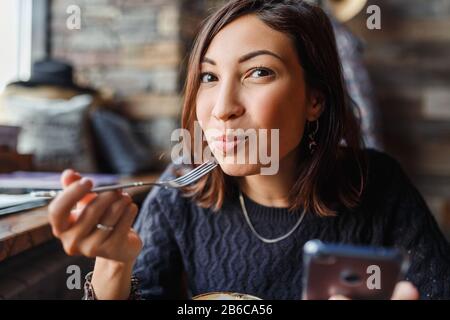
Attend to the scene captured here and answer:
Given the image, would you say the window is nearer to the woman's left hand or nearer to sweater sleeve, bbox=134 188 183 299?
sweater sleeve, bbox=134 188 183 299

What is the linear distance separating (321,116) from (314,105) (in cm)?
3

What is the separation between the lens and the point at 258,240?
68cm

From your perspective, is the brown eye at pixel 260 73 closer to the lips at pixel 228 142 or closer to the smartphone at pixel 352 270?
the lips at pixel 228 142

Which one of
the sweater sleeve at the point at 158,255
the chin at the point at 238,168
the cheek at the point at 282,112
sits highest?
the cheek at the point at 282,112

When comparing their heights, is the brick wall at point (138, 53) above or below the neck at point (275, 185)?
above

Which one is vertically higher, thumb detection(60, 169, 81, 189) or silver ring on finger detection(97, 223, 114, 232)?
thumb detection(60, 169, 81, 189)

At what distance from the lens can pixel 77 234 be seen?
0.37 meters

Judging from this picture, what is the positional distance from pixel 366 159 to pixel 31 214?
524 millimetres

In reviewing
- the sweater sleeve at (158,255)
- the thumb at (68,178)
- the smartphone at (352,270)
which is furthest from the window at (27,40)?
the smartphone at (352,270)

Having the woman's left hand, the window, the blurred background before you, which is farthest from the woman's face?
the window

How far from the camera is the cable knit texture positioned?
0.66m

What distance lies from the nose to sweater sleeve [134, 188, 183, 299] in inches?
10.7

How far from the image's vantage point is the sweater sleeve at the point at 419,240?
0.61 metres

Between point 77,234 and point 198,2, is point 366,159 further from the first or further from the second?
point 198,2
